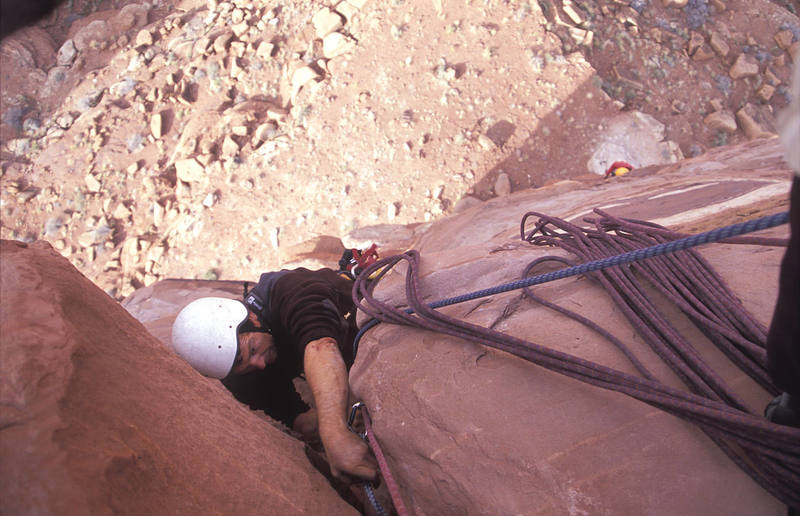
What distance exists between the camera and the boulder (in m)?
1.10

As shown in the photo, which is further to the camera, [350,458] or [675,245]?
[350,458]

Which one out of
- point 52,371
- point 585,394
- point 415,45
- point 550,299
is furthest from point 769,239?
point 415,45

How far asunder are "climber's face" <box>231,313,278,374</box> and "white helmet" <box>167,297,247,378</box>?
7 cm

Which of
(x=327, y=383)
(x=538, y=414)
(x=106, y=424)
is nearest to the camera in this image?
(x=106, y=424)

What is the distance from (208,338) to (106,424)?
1356 millimetres

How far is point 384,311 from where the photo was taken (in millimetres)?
1744

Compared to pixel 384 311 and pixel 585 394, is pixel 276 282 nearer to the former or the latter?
pixel 384 311

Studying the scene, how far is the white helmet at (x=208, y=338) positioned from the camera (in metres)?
2.24

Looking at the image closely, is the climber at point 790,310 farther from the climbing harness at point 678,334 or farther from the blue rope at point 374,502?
the blue rope at point 374,502

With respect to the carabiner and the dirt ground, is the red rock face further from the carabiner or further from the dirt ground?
the dirt ground

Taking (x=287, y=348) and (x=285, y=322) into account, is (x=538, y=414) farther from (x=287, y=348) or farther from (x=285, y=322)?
(x=287, y=348)

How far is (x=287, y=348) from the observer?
8.45ft

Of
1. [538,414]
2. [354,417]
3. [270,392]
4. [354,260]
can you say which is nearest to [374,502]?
[354,417]

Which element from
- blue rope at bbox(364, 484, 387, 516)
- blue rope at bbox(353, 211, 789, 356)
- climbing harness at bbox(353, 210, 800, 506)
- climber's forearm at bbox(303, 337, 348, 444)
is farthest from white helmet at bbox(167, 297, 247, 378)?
blue rope at bbox(353, 211, 789, 356)
